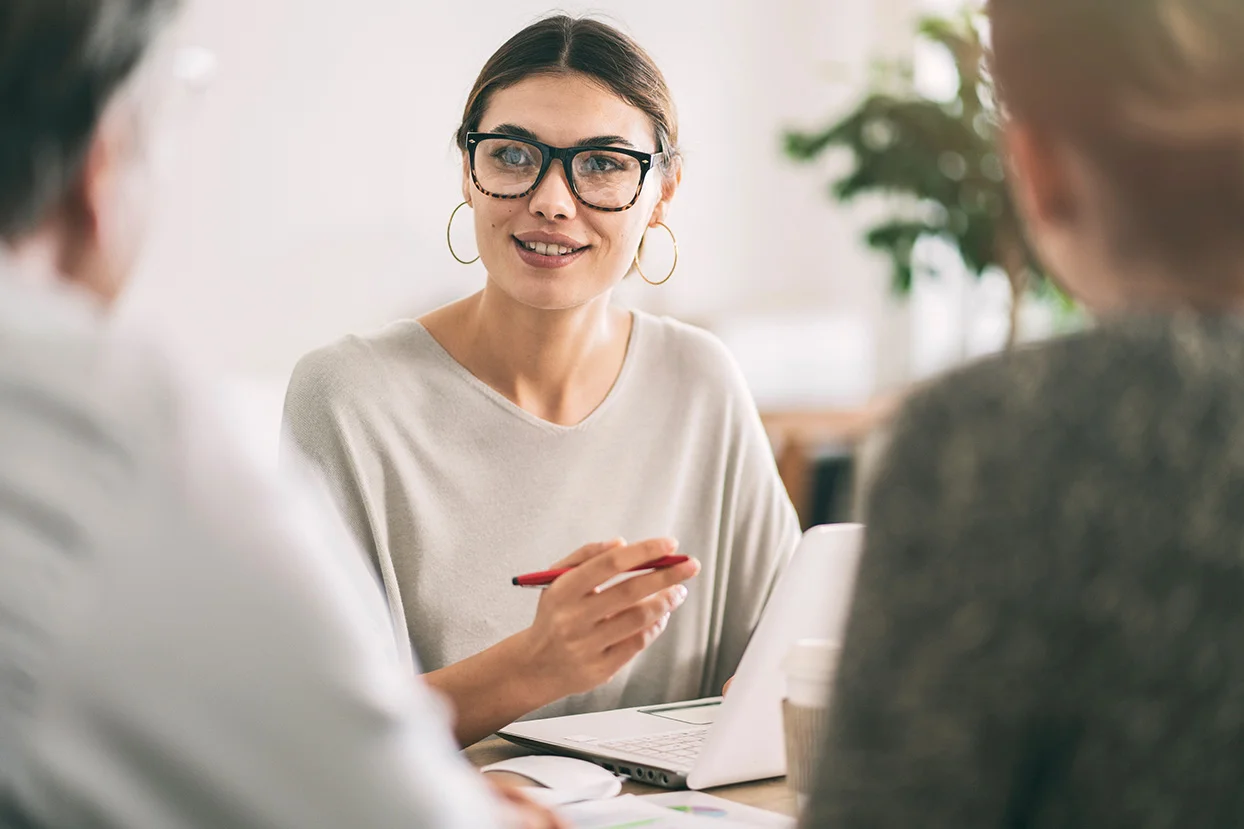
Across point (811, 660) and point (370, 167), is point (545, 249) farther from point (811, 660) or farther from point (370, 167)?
point (370, 167)

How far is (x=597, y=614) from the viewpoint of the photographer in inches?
52.6

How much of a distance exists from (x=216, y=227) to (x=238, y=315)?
26 centimetres

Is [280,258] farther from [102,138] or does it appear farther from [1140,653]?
[1140,653]

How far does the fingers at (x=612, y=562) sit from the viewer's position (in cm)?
127

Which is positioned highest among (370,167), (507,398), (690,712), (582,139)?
(370,167)

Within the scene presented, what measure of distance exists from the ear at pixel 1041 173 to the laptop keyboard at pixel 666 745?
2.30ft

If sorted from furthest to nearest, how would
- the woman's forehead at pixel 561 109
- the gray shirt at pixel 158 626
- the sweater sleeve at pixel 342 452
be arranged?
the woman's forehead at pixel 561 109, the sweater sleeve at pixel 342 452, the gray shirt at pixel 158 626

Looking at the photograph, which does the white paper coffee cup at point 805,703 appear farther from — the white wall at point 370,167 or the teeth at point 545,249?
the white wall at point 370,167

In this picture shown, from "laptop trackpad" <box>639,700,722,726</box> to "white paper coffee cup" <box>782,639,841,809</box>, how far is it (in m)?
0.39

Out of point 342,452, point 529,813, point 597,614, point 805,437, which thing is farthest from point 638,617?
point 805,437

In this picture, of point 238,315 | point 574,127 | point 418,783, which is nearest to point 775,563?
point 574,127

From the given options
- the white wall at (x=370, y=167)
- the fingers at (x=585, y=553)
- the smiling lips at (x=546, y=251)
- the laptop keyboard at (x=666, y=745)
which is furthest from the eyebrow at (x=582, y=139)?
the white wall at (x=370, y=167)

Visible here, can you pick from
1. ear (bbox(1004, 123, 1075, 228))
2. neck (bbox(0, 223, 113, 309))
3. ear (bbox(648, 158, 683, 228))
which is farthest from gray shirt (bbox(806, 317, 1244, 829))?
ear (bbox(648, 158, 683, 228))

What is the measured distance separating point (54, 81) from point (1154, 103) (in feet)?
1.85
